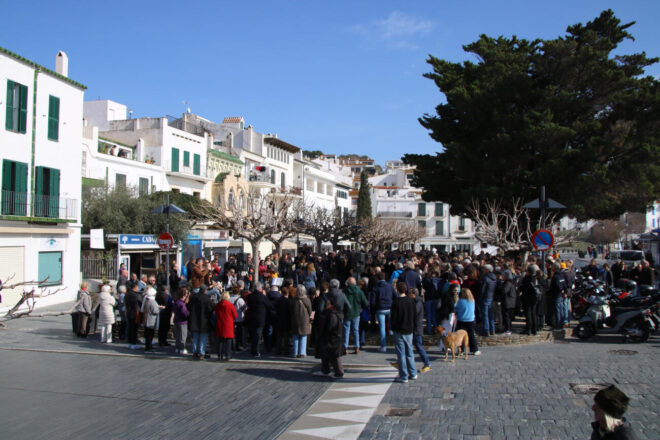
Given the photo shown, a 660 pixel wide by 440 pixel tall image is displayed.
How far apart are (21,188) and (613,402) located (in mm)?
22178

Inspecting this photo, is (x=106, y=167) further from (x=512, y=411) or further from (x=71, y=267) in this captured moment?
(x=512, y=411)

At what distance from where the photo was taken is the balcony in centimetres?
1995

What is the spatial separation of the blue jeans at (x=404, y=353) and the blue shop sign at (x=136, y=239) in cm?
1789

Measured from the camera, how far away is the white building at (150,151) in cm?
3225

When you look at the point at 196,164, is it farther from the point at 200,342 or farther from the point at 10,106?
the point at 200,342

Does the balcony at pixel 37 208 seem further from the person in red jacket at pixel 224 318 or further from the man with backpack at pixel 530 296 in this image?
the man with backpack at pixel 530 296

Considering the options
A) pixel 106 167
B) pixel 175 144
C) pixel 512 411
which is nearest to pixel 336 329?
pixel 512 411

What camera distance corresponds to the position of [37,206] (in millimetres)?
21219

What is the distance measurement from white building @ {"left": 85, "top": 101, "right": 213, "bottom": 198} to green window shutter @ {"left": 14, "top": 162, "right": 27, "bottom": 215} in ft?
30.2

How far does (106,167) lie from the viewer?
30797 millimetres

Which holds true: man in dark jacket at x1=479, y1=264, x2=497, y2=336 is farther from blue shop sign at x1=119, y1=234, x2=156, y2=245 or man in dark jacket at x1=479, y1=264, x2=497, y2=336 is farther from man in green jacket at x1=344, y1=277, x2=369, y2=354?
blue shop sign at x1=119, y1=234, x2=156, y2=245

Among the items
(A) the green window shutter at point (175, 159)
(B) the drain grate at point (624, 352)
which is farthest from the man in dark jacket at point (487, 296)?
(A) the green window shutter at point (175, 159)

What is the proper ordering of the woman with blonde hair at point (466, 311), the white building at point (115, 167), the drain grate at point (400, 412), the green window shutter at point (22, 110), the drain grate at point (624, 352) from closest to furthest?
1. the drain grate at point (400, 412)
2. the woman with blonde hair at point (466, 311)
3. the drain grate at point (624, 352)
4. the green window shutter at point (22, 110)
5. the white building at point (115, 167)

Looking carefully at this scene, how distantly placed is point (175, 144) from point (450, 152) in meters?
19.6
